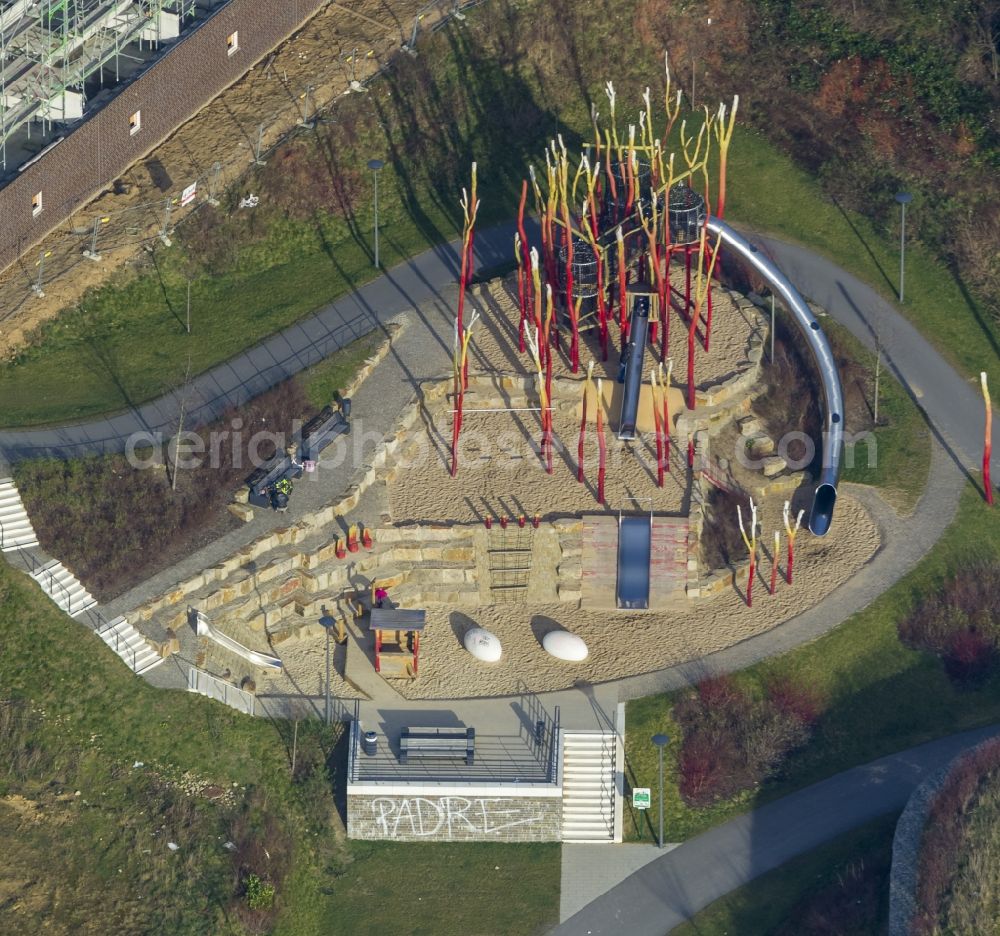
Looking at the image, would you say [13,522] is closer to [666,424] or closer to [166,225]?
[166,225]

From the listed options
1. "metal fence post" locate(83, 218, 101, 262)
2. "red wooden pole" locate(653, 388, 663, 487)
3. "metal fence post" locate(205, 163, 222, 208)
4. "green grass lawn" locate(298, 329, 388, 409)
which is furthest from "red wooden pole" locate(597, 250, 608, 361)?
"metal fence post" locate(83, 218, 101, 262)

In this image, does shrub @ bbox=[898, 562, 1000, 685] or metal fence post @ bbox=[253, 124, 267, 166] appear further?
metal fence post @ bbox=[253, 124, 267, 166]

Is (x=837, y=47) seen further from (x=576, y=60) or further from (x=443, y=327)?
(x=443, y=327)

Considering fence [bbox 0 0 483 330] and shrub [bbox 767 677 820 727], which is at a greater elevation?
fence [bbox 0 0 483 330]

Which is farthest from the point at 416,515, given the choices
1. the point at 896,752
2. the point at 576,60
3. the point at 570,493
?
the point at 576,60

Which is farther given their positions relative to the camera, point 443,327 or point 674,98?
point 674,98

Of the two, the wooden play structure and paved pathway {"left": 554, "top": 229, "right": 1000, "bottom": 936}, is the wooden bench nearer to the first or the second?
the wooden play structure

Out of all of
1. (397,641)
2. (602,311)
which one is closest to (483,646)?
(397,641)
